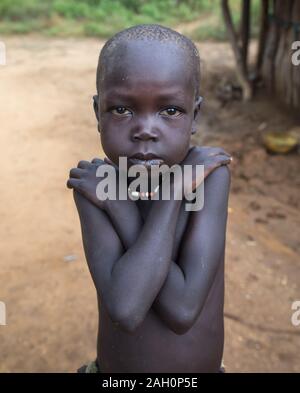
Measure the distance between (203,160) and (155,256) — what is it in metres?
0.33

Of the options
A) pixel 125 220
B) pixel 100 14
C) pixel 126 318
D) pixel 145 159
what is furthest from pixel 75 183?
pixel 100 14

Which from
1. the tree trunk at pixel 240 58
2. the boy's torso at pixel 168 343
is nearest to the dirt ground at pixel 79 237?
the tree trunk at pixel 240 58

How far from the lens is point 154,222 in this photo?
4.17 ft

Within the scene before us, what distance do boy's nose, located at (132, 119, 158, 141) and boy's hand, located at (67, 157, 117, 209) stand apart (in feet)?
0.83

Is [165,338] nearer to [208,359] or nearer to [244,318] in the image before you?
[208,359]

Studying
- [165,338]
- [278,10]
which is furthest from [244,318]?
[278,10]

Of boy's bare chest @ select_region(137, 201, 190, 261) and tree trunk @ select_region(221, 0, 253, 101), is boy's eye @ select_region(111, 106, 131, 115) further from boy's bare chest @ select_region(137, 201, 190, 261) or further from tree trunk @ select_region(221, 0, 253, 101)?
tree trunk @ select_region(221, 0, 253, 101)

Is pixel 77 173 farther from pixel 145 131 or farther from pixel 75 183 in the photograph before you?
pixel 145 131

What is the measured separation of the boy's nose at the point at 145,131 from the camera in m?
1.17

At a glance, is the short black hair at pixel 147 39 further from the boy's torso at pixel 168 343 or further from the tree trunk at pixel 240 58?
the tree trunk at pixel 240 58

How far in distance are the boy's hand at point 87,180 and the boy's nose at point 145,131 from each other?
0.25 metres

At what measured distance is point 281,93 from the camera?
6.18 m

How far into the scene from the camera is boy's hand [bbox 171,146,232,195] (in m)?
1.34

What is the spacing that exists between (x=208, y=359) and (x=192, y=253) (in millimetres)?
383
